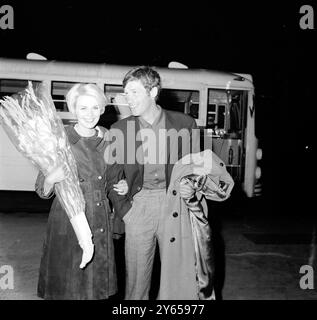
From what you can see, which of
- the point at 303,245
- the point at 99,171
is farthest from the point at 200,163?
the point at 303,245

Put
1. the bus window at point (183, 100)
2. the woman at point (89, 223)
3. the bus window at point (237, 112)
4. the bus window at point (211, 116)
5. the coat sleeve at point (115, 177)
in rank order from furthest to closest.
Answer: the bus window at point (237, 112), the bus window at point (211, 116), the bus window at point (183, 100), the coat sleeve at point (115, 177), the woman at point (89, 223)

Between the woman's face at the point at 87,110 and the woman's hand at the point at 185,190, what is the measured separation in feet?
2.53

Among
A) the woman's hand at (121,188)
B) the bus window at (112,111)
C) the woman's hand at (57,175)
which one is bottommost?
the woman's hand at (121,188)

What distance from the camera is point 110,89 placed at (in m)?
8.28

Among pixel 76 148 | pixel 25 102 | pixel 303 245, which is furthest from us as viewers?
pixel 303 245

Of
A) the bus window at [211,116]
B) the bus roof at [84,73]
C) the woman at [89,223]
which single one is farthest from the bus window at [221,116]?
the woman at [89,223]

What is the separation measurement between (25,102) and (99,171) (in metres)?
0.67

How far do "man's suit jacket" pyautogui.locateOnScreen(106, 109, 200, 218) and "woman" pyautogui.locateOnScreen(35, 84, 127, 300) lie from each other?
0.37 ft

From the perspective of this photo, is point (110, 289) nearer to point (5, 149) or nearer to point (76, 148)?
point (76, 148)

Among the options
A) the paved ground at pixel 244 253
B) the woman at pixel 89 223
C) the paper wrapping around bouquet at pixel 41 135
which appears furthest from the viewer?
the paved ground at pixel 244 253

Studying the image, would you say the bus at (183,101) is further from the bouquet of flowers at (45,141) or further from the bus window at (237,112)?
the bouquet of flowers at (45,141)

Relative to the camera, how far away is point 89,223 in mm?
2531

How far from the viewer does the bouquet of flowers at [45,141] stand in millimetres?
2336
